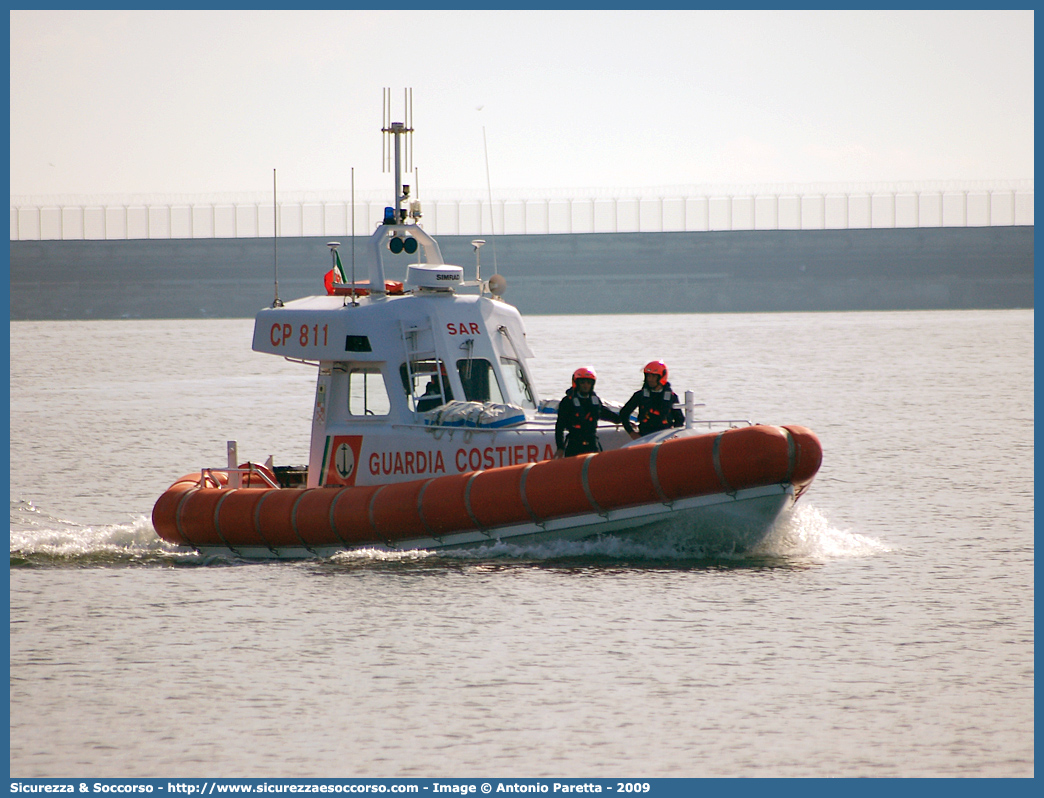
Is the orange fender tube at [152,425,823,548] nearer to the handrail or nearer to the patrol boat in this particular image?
the patrol boat

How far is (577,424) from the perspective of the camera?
35.9ft

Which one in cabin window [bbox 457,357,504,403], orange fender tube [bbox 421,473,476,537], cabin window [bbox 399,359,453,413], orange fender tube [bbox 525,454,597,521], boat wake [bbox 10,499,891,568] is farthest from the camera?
cabin window [bbox 457,357,504,403]

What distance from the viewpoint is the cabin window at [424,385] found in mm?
11734

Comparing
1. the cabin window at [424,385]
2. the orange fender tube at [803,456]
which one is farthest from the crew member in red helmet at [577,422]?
the orange fender tube at [803,456]

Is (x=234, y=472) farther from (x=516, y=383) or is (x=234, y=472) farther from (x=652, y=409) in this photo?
(x=652, y=409)

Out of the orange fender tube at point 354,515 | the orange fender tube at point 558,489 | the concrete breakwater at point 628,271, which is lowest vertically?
the orange fender tube at point 354,515

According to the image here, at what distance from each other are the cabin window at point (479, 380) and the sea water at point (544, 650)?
Answer: 1491 mm

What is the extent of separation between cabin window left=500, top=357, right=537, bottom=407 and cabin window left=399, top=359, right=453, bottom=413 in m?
0.56

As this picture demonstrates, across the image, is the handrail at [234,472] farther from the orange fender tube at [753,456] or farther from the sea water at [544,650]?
the orange fender tube at [753,456]

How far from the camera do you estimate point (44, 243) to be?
3088 inches

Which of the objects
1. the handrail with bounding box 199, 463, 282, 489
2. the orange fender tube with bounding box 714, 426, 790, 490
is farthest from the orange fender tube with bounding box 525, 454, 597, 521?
the handrail with bounding box 199, 463, 282, 489

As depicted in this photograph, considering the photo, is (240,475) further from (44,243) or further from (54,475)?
(44,243)

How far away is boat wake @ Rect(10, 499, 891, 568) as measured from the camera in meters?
11.0

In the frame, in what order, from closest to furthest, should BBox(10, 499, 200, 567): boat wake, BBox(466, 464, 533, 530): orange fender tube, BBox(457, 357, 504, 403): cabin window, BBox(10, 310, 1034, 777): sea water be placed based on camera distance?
1. BBox(10, 310, 1034, 777): sea water
2. BBox(466, 464, 533, 530): orange fender tube
3. BBox(457, 357, 504, 403): cabin window
4. BBox(10, 499, 200, 567): boat wake
